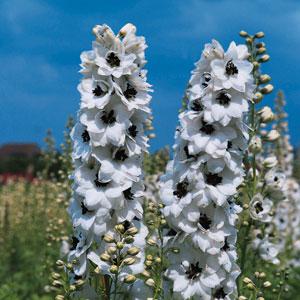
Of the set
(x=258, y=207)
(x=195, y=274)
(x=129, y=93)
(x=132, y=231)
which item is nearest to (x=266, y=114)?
(x=258, y=207)

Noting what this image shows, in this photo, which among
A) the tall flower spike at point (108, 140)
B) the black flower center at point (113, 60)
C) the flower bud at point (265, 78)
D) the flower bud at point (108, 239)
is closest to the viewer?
the flower bud at point (108, 239)

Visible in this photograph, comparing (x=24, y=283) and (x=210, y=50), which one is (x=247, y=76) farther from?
(x=24, y=283)

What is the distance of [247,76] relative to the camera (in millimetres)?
4348

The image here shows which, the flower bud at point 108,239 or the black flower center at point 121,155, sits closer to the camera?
the flower bud at point 108,239

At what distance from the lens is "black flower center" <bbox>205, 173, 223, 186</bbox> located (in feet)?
13.9

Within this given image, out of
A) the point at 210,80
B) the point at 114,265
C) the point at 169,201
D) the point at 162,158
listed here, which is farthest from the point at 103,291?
the point at 162,158

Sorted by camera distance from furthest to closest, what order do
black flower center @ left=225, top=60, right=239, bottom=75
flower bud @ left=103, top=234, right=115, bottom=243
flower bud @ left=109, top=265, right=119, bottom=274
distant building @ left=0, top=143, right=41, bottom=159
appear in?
distant building @ left=0, top=143, right=41, bottom=159
black flower center @ left=225, top=60, right=239, bottom=75
flower bud @ left=103, top=234, right=115, bottom=243
flower bud @ left=109, top=265, right=119, bottom=274

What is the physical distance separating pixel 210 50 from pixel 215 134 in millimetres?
572

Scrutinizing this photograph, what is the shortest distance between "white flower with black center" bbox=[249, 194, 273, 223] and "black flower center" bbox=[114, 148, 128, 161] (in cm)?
147

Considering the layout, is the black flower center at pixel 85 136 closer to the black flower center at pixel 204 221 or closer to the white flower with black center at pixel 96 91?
the white flower with black center at pixel 96 91

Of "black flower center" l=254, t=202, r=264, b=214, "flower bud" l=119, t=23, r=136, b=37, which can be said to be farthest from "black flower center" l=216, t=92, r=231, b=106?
"black flower center" l=254, t=202, r=264, b=214

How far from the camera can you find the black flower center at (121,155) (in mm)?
4441

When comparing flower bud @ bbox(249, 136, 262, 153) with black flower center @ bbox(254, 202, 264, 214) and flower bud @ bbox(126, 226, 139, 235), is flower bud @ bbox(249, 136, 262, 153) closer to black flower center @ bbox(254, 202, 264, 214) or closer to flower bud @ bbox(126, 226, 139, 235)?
black flower center @ bbox(254, 202, 264, 214)

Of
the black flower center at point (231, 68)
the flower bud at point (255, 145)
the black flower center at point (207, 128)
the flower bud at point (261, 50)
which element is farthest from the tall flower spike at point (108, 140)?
the flower bud at point (261, 50)
